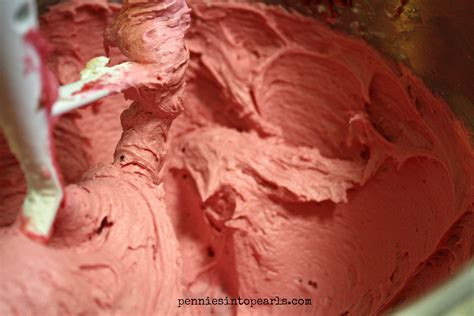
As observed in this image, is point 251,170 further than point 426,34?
Yes

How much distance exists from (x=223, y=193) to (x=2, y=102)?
0.68 m

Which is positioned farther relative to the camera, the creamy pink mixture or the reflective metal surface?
the reflective metal surface

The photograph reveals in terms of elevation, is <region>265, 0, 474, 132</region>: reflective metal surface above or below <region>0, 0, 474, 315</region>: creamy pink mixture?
above

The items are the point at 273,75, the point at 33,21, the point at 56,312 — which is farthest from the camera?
the point at 273,75

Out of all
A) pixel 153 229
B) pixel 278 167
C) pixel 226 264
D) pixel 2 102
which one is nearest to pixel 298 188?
pixel 278 167

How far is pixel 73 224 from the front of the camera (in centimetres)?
78

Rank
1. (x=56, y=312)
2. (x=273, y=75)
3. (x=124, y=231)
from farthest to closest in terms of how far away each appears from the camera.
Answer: (x=273, y=75)
(x=124, y=231)
(x=56, y=312)

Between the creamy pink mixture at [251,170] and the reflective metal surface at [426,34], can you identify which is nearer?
the creamy pink mixture at [251,170]

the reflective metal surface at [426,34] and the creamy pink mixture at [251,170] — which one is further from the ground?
the reflective metal surface at [426,34]

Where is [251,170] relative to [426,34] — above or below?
below

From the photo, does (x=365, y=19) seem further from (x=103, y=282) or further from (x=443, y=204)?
(x=103, y=282)

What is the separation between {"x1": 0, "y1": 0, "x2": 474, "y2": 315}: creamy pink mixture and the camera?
0.89 meters

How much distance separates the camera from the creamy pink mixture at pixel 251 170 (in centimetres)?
89

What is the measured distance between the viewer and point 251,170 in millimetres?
1229
